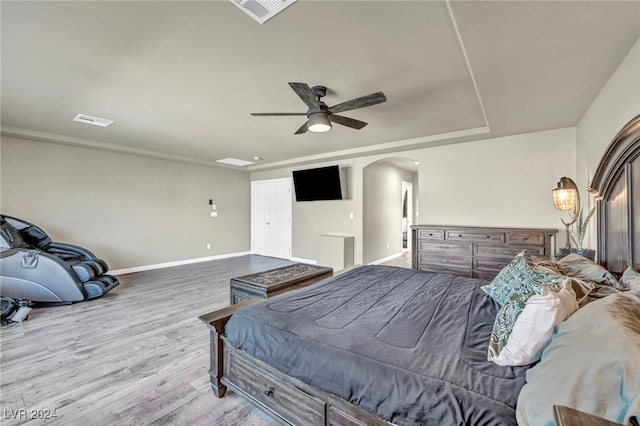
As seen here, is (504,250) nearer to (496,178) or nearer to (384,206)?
(496,178)

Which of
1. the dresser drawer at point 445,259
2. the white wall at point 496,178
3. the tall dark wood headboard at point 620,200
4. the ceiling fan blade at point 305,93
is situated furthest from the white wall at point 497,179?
the ceiling fan blade at point 305,93

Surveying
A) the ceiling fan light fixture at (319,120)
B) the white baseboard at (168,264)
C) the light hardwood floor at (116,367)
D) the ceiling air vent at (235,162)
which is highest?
the ceiling air vent at (235,162)

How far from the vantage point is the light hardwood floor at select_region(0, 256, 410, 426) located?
1762 mm

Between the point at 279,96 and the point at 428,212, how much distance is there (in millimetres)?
3315

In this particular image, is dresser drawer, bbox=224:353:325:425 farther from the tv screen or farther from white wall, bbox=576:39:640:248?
the tv screen

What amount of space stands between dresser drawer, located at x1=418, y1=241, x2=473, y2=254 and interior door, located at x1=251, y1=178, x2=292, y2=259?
371 cm

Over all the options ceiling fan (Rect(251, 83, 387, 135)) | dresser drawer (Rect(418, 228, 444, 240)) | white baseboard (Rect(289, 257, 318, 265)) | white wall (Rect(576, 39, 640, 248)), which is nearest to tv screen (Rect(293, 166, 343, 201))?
white baseboard (Rect(289, 257, 318, 265))

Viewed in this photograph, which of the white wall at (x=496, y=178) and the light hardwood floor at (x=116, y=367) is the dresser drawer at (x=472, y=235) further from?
the light hardwood floor at (x=116, y=367)

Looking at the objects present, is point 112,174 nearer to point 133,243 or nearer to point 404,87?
point 133,243

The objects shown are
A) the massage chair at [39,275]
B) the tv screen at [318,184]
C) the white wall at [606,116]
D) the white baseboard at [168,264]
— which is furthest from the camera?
the tv screen at [318,184]

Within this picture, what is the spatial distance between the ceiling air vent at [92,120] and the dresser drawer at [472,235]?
522 centimetres

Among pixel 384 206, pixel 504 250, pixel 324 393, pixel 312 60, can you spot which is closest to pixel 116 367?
pixel 324 393

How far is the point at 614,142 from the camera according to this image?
1.98m

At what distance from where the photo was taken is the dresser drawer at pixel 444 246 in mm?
4161
